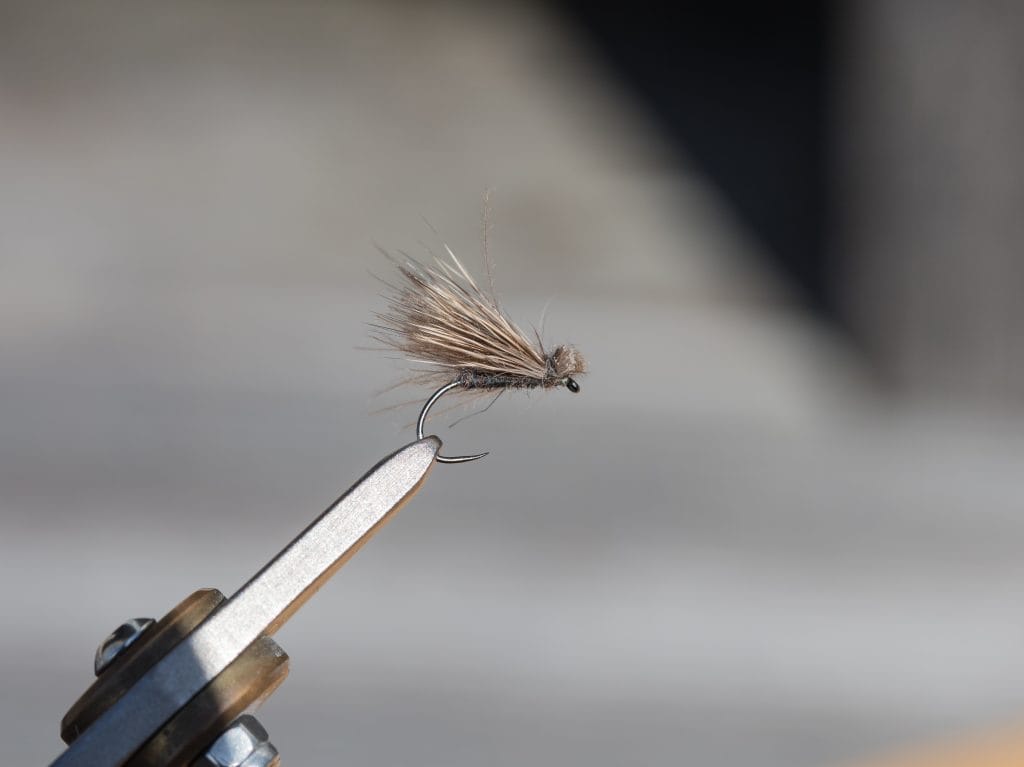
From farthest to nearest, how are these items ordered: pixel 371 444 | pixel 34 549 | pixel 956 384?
pixel 956 384, pixel 371 444, pixel 34 549

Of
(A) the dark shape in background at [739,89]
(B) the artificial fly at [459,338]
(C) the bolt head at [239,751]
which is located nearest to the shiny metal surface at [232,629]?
(C) the bolt head at [239,751]

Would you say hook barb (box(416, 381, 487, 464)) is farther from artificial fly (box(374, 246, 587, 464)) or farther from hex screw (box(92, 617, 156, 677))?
hex screw (box(92, 617, 156, 677))

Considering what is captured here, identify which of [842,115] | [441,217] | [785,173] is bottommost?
[441,217]

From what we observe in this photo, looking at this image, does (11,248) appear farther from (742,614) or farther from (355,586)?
(742,614)

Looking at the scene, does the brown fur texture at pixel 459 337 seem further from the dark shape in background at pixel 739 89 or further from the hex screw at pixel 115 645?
the dark shape in background at pixel 739 89

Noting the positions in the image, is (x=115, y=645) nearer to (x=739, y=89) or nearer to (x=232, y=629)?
(x=232, y=629)

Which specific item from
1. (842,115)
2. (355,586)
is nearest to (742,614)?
(355,586)

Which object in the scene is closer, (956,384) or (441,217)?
(956,384)
